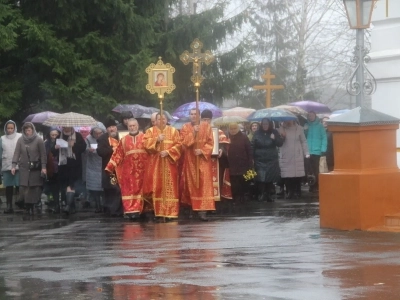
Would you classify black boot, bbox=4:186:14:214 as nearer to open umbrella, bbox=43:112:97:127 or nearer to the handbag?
the handbag

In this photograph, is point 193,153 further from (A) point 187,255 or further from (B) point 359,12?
(A) point 187,255

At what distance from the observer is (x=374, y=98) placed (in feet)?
57.8

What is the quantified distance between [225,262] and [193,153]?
21.5 ft

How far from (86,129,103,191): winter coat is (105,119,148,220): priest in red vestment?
9.70ft

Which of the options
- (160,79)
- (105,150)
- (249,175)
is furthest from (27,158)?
(249,175)

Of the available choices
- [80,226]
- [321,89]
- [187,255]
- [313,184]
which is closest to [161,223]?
[80,226]

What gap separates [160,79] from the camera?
18922mm

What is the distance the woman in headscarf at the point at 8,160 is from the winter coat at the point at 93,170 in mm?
1288

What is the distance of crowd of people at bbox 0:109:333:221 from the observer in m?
18.0

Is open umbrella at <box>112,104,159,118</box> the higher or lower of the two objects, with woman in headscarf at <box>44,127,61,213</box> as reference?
higher

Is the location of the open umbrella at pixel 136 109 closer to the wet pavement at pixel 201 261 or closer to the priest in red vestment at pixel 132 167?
the priest in red vestment at pixel 132 167

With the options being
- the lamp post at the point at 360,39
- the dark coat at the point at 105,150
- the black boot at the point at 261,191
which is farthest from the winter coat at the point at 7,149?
the lamp post at the point at 360,39

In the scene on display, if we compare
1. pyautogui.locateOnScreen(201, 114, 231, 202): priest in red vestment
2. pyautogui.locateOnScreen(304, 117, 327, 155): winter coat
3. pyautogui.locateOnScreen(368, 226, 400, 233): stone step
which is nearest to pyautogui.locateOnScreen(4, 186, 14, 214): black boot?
pyautogui.locateOnScreen(201, 114, 231, 202): priest in red vestment

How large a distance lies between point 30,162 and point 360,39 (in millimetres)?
7356
